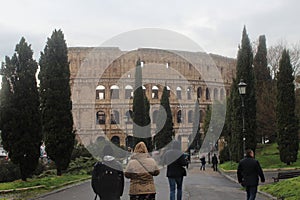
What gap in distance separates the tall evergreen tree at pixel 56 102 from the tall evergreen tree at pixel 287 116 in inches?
524

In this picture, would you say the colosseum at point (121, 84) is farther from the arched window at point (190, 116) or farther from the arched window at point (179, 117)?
the arched window at point (190, 116)

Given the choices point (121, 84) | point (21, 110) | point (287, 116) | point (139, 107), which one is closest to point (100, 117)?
point (121, 84)

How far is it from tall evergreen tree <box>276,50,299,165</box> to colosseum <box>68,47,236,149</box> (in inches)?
1343

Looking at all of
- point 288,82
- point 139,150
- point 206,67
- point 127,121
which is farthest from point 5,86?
point 206,67

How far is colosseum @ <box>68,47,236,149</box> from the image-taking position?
66.9 m

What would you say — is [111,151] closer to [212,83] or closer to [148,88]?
[148,88]

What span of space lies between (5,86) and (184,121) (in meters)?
54.4

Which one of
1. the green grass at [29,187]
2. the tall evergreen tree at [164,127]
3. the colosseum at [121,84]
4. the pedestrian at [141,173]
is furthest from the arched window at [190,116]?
the pedestrian at [141,173]

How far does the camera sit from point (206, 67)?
72.2m

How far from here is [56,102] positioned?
24109 millimetres

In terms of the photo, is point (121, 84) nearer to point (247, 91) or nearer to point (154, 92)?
point (154, 92)

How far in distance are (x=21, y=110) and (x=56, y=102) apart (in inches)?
164

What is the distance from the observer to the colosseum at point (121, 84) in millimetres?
66938

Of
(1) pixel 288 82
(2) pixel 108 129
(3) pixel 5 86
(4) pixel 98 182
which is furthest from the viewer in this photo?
(2) pixel 108 129
